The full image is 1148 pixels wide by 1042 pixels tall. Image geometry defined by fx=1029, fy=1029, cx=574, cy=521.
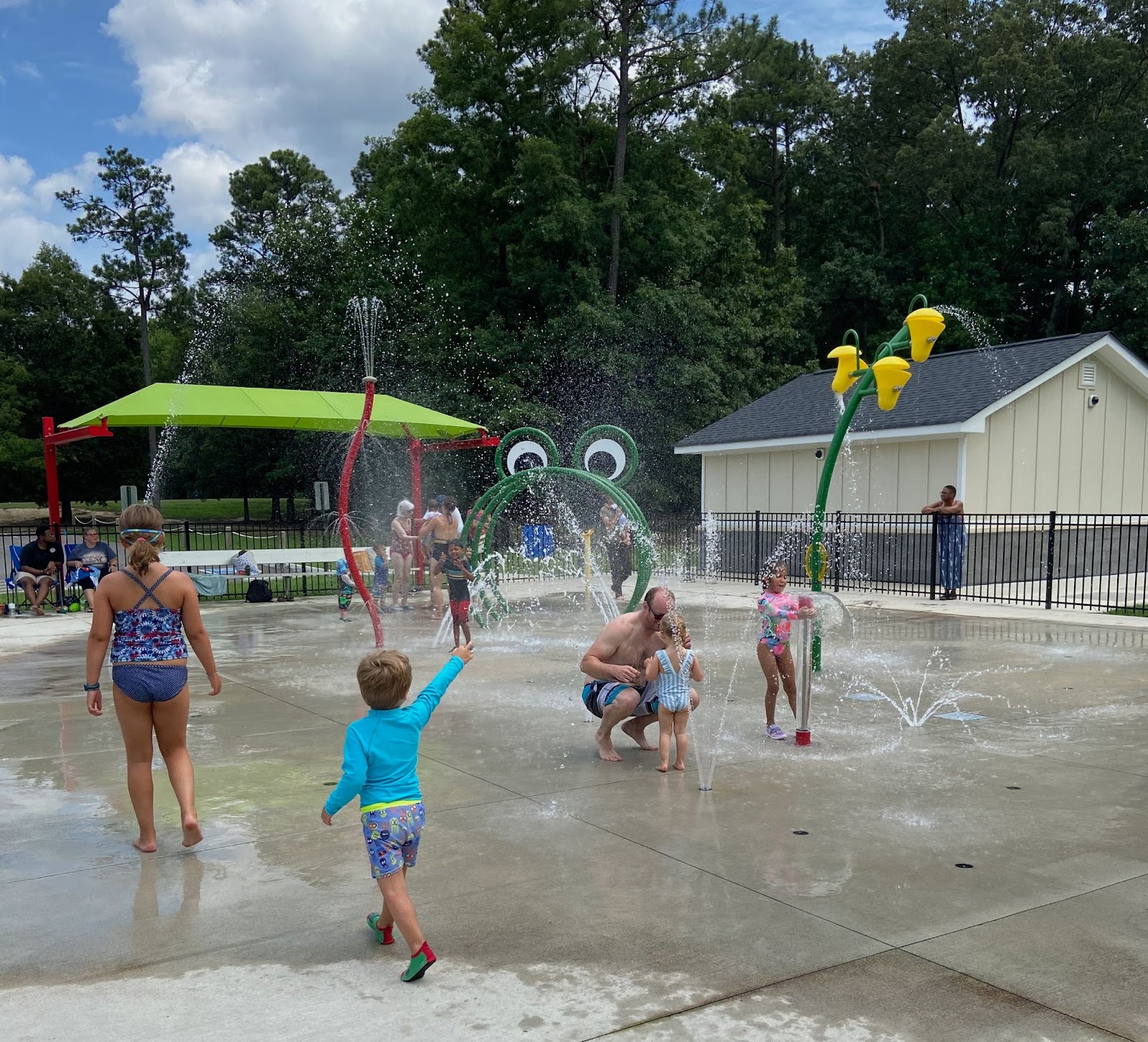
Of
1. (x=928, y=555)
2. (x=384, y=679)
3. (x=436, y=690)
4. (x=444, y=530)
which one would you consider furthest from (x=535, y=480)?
(x=384, y=679)

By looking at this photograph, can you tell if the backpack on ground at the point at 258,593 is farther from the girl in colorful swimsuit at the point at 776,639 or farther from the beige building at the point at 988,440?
the girl in colorful swimsuit at the point at 776,639

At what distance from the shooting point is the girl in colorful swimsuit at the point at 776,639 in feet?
23.4

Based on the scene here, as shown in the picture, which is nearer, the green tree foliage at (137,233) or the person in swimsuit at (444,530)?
the person in swimsuit at (444,530)

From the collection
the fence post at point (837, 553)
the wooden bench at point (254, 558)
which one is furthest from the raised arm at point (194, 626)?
the fence post at point (837, 553)

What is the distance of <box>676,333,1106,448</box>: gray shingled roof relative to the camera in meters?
19.5

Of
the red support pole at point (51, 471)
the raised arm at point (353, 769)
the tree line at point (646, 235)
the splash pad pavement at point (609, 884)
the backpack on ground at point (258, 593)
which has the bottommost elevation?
the splash pad pavement at point (609, 884)

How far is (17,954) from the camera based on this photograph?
387 cm

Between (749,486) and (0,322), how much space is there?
3767 cm

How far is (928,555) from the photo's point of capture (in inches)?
747

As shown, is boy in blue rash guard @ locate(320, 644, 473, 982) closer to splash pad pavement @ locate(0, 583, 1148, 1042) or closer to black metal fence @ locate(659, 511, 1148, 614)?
splash pad pavement @ locate(0, 583, 1148, 1042)

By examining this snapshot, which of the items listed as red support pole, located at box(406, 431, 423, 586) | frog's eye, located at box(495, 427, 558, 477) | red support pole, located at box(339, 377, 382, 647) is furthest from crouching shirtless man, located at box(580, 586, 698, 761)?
red support pole, located at box(406, 431, 423, 586)

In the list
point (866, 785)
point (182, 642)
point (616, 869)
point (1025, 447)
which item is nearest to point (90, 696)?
point (182, 642)

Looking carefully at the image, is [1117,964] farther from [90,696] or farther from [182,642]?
[90,696]

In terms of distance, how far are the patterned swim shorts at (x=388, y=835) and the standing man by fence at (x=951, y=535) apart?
15.2m
